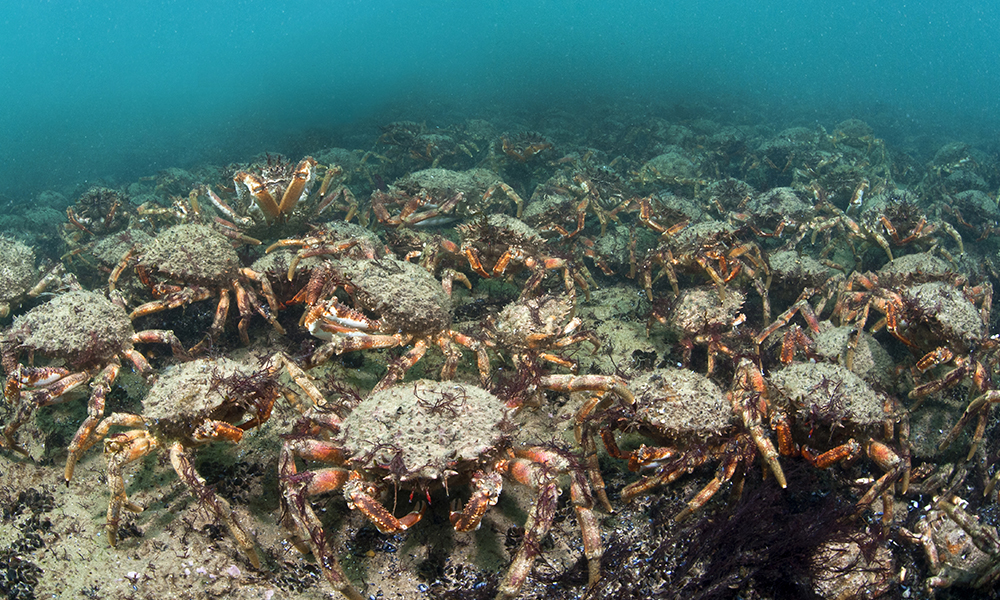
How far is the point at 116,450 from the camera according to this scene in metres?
3.88

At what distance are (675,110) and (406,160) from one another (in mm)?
22583

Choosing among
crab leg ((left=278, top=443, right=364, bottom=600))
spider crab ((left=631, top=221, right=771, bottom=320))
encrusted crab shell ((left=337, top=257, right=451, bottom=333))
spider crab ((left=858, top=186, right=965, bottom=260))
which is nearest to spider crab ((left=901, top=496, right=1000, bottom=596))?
spider crab ((left=631, top=221, right=771, bottom=320))

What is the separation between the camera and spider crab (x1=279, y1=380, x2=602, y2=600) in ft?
11.0

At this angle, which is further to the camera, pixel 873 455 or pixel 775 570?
pixel 873 455

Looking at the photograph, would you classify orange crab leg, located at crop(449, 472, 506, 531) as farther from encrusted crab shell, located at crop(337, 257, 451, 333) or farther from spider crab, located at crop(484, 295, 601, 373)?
encrusted crab shell, located at crop(337, 257, 451, 333)

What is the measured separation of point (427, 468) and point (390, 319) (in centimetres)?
249

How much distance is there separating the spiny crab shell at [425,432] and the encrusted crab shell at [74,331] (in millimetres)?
3295

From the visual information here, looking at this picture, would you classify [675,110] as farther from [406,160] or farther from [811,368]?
[811,368]

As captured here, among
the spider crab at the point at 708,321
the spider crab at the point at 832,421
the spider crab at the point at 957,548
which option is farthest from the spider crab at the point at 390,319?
the spider crab at the point at 957,548

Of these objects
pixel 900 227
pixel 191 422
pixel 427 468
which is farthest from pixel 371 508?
pixel 900 227

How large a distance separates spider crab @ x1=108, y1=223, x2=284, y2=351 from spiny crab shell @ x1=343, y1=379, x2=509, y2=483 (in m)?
3.33

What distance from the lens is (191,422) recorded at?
13.2ft

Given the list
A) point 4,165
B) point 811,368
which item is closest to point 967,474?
point 811,368

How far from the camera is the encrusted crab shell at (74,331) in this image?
193 inches
